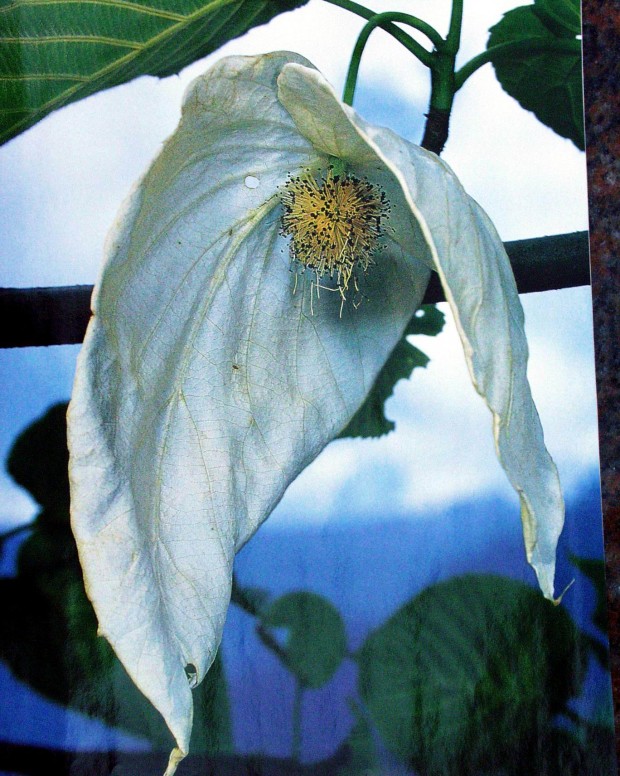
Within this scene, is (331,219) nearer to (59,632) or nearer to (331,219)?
(331,219)

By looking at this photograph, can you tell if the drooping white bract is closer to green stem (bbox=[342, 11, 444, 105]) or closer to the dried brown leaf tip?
the dried brown leaf tip

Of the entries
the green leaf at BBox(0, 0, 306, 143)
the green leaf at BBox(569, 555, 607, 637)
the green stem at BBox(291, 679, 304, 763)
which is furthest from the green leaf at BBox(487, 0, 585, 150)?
the green stem at BBox(291, 679, 304, 763)

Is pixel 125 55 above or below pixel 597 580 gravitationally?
above

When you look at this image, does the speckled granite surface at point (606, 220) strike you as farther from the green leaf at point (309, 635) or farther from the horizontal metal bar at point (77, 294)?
the green leaf at point (309, 635)

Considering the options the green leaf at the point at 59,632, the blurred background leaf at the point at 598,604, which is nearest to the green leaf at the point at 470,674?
the blurred background leaf at the point at 598,604

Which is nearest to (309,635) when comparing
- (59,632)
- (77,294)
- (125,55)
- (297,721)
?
A: (297,721)

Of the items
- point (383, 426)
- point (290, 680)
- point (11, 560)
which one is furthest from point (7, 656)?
point (383, 426)
